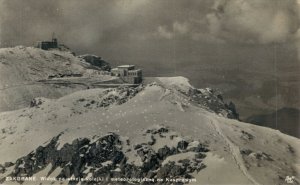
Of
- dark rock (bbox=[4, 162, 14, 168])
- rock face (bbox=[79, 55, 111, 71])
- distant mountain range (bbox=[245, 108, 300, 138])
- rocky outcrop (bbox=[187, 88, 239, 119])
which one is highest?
rock face (bbox=[79, 55, 111, 71])

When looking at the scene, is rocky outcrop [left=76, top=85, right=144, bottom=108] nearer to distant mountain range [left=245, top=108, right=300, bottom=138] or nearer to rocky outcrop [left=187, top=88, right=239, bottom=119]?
rocky outcrop [left=187, top=88, right=239, bottom=119]

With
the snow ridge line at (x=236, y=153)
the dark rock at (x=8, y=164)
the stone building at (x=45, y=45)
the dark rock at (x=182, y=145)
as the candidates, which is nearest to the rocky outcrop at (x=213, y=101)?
the snow ridge line at (x=236, y=153)

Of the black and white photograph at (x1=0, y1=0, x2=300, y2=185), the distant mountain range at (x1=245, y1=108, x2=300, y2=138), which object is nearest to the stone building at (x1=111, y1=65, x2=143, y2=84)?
the black and white photograph at (x1=0, y1=0, x2=300, y2=185)

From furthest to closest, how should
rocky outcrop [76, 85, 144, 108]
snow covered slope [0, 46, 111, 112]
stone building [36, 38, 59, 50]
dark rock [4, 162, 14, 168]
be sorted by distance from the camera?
stone building [36, 38, 59, 50], snow covered slope [0, 46, 111, 112], rocky outcrop [76, 85, 144, 108], dark rock [4, 162, 14, 168]

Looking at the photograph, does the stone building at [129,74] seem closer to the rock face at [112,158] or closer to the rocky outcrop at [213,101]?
Result: the rocky outcrop at [213,101]

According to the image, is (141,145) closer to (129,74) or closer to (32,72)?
(129,74)
